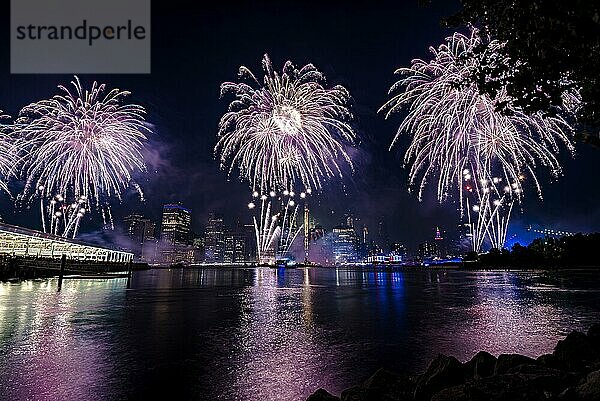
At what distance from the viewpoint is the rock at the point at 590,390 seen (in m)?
4.95

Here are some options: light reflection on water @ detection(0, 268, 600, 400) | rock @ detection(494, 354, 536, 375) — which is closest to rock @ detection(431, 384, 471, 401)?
rock @ detection(494, 354, 536, 375)

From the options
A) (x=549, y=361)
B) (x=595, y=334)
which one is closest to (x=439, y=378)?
(x=549, y=361)

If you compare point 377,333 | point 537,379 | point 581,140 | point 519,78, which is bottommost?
point 377,333

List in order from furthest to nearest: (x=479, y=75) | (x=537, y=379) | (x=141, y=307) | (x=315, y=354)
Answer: (x=141, y=307) < (x=315, y=354) < (x=479, y=75) < (x=537, y=379)

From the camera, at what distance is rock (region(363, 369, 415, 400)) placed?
6.70 meters

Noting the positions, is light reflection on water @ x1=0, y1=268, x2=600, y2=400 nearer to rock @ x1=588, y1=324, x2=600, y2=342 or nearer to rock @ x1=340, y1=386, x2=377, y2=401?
rock @ x1=340, y1=386, x2=377, y2=401

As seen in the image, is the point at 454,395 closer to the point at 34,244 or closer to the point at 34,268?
the point at 34,268

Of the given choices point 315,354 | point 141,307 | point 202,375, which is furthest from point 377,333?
point 141,307

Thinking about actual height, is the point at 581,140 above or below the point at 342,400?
above

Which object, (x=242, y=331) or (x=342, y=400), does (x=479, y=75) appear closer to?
(x=342, y=400)

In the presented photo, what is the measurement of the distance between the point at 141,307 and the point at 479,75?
67.9ft

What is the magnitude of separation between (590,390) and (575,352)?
4.08 m

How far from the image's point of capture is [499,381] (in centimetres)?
582

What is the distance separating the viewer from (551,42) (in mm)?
8039
